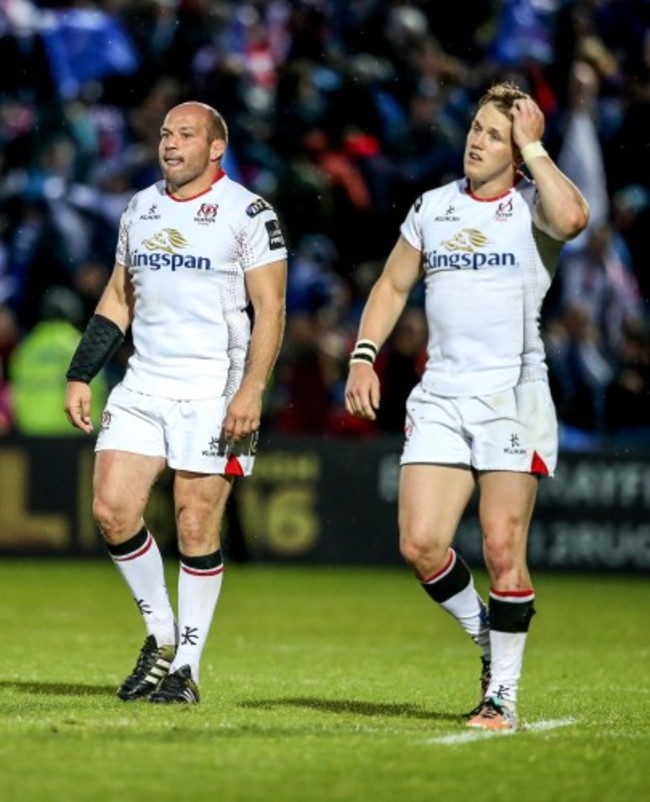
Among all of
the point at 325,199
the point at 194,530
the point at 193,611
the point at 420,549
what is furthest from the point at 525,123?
the point at 325,199

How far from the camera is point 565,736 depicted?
755 centimetres

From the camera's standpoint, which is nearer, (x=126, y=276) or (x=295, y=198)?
(x=126, y=276)

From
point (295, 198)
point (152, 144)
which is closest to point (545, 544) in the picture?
point (295, 198)

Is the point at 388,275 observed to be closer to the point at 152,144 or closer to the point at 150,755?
the point at 150,755

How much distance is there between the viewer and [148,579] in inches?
347

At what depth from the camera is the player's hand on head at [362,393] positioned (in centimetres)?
805

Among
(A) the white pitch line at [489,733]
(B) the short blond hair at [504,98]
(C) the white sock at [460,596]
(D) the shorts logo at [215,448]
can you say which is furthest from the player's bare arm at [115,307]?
(A) the white pitch line at [489,733]

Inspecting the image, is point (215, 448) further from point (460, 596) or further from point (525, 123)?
point (525, 123)

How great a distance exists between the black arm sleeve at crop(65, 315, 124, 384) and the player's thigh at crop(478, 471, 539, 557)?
6.19ft

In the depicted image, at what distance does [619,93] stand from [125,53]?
511cm

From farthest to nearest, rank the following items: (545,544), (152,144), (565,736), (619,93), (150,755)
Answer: (152,144) → (619,93) → (545,544) → (565,736) → (150,755)

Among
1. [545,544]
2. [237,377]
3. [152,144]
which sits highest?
[152,144]

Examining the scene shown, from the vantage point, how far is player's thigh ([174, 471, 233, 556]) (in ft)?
28.3

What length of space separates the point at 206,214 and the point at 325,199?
1057 centimetres
